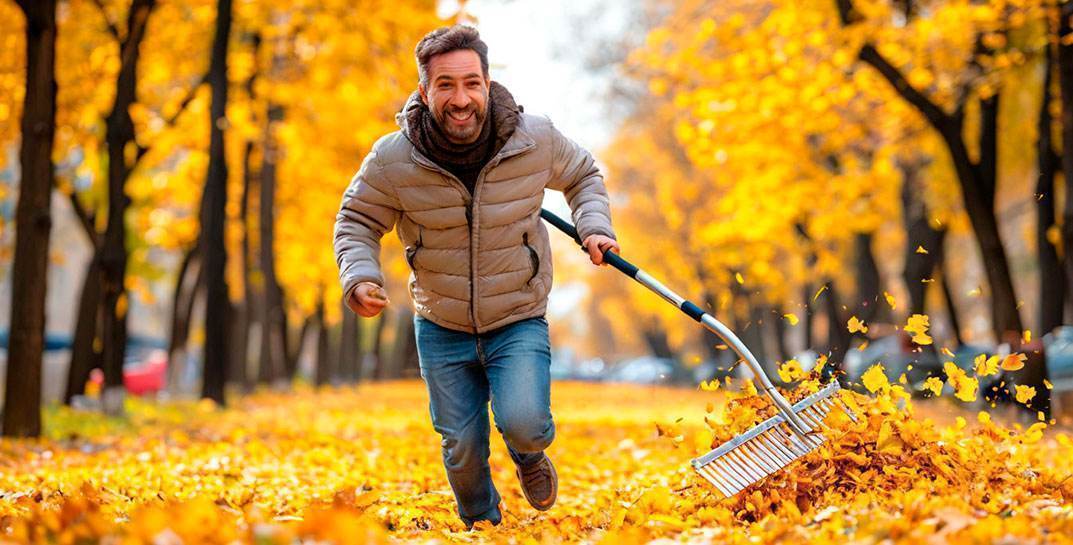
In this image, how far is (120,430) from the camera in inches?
499

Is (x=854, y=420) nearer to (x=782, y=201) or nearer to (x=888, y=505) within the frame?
(x=888, y=505)

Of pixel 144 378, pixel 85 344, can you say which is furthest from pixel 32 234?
pixel 144 378

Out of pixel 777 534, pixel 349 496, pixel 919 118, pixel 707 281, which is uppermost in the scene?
pixel 919 118

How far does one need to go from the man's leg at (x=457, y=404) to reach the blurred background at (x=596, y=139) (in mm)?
830

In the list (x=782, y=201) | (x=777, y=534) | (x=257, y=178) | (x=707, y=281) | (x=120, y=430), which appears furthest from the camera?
(x=707, y=281)

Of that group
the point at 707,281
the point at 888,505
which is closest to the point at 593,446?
the point at 888,505

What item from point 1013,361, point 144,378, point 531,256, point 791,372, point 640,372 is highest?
point 531,256

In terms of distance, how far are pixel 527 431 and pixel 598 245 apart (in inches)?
31.3

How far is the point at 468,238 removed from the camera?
5.11m

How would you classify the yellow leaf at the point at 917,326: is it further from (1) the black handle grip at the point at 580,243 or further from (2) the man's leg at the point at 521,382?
(2) the man's leg at the point at 521,382

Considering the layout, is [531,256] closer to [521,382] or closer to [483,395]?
[521,382]

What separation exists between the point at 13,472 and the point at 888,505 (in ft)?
16.6

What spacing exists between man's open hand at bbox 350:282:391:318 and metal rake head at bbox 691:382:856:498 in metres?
1.33

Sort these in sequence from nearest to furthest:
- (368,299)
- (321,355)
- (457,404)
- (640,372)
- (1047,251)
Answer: (368,299)
(457,404)
(1047,251)
(321,355)
(640,372)
